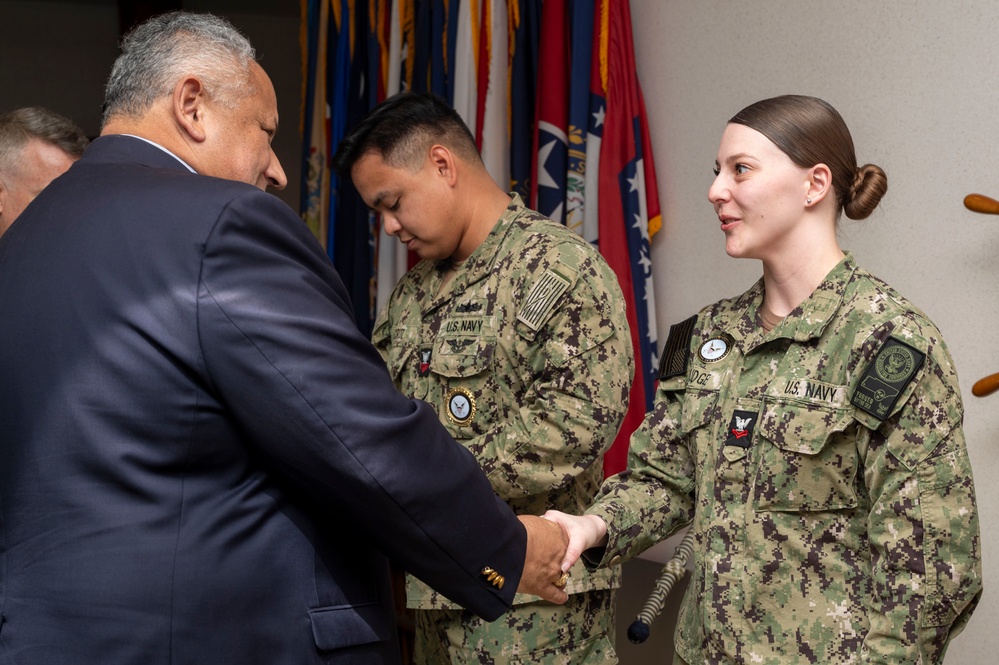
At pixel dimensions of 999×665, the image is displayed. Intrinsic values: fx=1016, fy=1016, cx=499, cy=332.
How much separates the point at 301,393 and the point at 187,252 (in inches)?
8.3

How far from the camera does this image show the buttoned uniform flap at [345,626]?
1.26 m

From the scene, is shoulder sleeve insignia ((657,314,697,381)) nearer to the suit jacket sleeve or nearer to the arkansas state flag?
the suit jacket sleeve

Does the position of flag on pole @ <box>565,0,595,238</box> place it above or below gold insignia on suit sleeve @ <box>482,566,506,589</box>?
above

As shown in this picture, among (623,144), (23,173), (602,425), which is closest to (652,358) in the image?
(623,144)

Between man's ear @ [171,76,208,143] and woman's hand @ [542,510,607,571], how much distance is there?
Answer: 0.83m

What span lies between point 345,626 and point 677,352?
0.82 meters

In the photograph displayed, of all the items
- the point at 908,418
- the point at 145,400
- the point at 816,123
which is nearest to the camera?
the point at 145,400

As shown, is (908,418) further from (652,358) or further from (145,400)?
(652,358)

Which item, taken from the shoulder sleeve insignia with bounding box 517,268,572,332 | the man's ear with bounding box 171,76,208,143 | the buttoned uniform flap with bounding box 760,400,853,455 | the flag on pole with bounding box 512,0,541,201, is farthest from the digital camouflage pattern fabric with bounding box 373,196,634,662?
the flag on pole with bounding box 512,0,541,201

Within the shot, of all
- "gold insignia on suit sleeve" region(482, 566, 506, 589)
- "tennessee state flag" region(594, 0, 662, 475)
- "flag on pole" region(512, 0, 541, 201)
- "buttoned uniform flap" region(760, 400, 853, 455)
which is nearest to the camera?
"gold insignia on suit sleeve" region(482, 566, 506, 589)

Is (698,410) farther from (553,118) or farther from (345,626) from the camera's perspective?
(553,118)

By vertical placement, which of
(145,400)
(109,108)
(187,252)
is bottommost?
(145,400)

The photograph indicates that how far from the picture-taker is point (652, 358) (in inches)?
127

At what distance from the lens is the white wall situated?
7.74 ft
